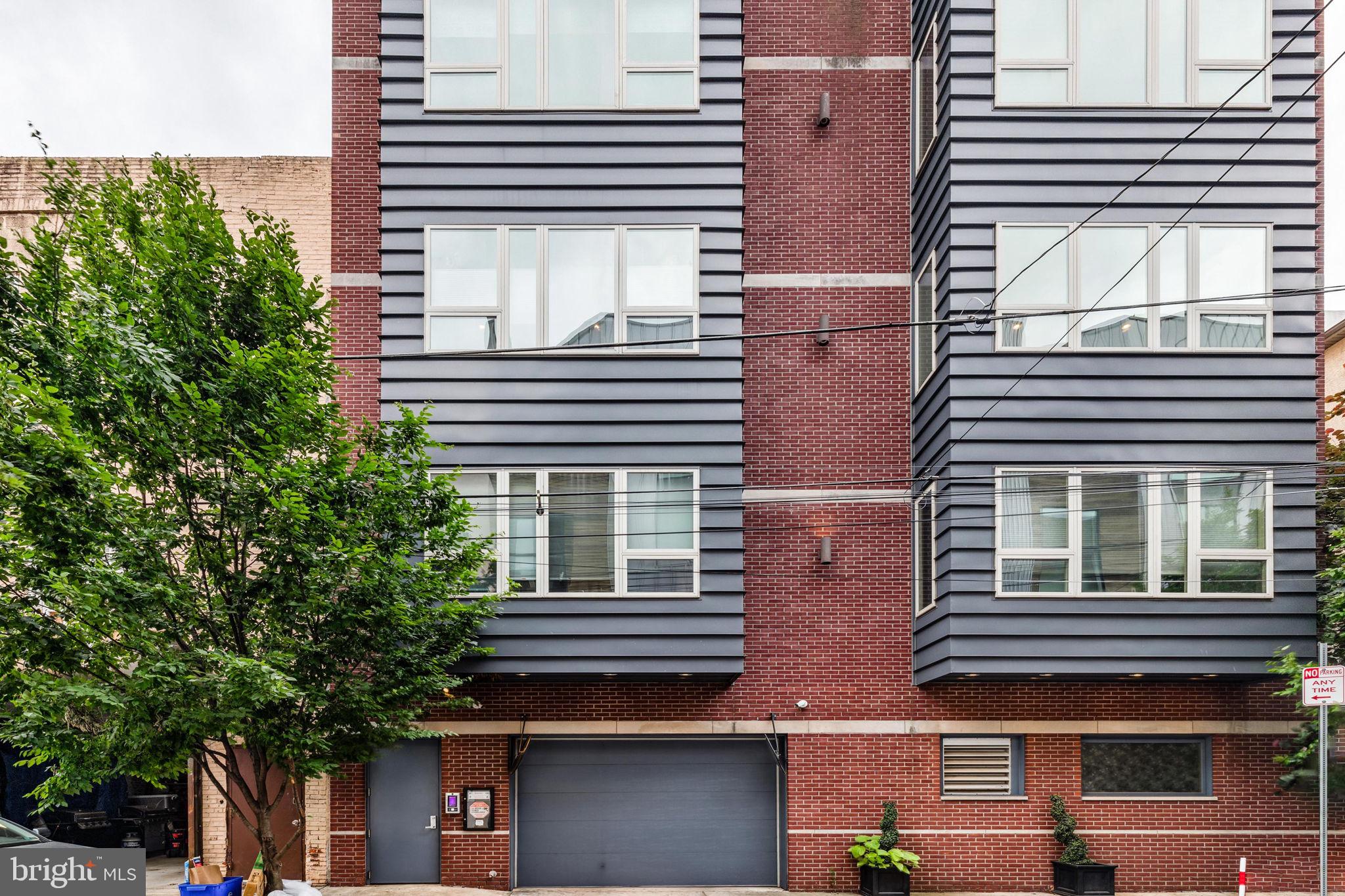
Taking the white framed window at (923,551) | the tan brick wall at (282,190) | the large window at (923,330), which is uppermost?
the tan brick wall at (282,190)

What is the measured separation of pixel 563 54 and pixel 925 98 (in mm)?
4969

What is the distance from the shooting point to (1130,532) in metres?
13.1

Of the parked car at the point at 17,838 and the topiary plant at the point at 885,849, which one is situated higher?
the parked car at the point at 17,838

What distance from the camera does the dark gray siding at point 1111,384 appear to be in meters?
13.0

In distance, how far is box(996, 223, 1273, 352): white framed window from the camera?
1330cm

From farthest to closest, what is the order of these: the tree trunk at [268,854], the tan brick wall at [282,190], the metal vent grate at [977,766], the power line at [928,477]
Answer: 1. the tan brick wall at [282,190]
2. the metal vent grate at [977,766]
3. the power line at [928,477]
4. the tree trunk at [268,854]

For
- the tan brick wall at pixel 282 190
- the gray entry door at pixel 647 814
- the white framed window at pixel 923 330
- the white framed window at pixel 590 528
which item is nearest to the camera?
the white framed window at pixel 590 528

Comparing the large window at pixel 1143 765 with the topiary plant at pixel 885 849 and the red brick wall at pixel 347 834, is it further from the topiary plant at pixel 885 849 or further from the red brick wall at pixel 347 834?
the red brick wall at pixel 347 834

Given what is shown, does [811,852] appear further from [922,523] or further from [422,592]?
[422,592]

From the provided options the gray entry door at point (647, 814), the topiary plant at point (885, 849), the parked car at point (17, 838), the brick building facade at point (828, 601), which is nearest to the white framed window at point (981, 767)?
the brick building facade at point (828, 601)

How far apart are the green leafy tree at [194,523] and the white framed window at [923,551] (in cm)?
597

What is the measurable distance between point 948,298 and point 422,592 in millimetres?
7275

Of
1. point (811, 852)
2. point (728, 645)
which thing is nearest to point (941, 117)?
point (728, 645)

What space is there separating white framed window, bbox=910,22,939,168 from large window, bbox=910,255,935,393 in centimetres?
Answer: 163
